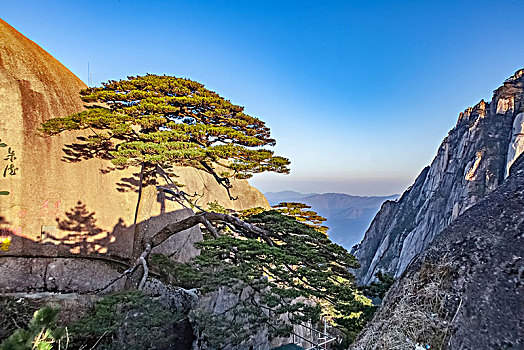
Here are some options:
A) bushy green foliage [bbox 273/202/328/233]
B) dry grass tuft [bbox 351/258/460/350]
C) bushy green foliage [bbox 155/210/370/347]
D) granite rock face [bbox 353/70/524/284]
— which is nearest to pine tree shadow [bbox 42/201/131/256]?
bushy green foliage [bbox 155/210/370/347]

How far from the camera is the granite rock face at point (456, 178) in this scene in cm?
2942

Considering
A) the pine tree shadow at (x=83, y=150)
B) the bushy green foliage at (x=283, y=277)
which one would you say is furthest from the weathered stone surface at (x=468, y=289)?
the pine tree shadow at (x=83, y=150)

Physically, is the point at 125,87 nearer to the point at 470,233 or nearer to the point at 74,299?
the point at 74,299

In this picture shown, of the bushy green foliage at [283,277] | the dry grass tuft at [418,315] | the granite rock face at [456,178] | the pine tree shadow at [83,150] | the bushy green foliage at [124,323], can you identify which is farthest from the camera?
the granite rock face at [456,178]

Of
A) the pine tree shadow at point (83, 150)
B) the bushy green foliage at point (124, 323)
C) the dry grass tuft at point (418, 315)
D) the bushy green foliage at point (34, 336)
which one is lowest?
the bushy green foliage at point (124, 323)

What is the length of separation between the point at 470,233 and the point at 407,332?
1109mm

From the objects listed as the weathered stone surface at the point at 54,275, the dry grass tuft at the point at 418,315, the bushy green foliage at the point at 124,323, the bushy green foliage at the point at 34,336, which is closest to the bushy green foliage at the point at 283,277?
the bushy green foliage at the point at 124,323

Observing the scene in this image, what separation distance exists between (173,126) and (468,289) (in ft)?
18.0

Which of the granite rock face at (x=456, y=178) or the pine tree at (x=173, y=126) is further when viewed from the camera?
the granite rock face at (x=456, y=178)

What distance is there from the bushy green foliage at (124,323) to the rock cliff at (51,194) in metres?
1.66

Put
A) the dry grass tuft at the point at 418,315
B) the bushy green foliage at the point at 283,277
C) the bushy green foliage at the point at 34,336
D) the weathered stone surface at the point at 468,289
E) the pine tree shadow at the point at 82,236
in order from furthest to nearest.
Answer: the pine tree shadow at the point at 82,236 < the bushy green foliage at the point at 283,277 < the bushy green foliage at the point at 34,336 < the dry grass tuft at the point at 418,315 < the weathered stone surface at the point at 468,289

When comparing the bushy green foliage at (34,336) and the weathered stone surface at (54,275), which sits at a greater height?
the bushy green foliage at (34,336)

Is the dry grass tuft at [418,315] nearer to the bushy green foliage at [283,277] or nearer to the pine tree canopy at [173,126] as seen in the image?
the bushy green foliage at [283,277]

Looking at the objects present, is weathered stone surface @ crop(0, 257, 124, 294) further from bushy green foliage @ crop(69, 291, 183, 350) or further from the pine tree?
the pine tree
